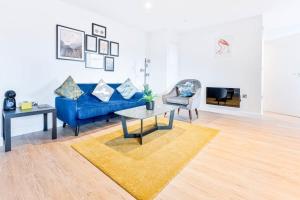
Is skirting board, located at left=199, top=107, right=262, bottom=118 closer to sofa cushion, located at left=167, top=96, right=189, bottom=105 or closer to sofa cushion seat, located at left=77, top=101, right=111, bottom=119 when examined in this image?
sofa cushion, located at left=167, top=96, right=189, bottom=105

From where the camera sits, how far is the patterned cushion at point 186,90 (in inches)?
167

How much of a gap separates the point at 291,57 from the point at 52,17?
6.00 meters

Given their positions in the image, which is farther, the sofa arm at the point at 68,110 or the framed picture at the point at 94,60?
the framed picture at the point at 94,60

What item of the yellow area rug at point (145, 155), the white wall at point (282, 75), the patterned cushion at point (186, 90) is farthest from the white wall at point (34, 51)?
the white wall at point (282, 75)

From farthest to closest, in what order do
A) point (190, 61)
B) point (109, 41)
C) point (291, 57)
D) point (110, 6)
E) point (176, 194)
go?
point (190, 61) → point (291, 57) → point (109, 41) → point (110, 6) → point (176, 194)

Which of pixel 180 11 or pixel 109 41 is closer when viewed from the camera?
pixel 180 11

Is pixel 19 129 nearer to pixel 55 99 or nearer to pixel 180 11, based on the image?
pixel 55 99

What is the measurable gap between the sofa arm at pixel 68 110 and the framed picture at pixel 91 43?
1409mm

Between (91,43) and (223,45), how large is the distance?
12.0 feet

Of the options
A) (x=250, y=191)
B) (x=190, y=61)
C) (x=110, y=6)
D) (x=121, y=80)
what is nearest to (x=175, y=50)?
(x=190, y=61)

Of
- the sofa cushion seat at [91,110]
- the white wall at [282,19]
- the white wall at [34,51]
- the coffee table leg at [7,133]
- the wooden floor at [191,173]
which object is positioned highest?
the white wall at [282,19]

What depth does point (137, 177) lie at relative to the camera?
1.62m

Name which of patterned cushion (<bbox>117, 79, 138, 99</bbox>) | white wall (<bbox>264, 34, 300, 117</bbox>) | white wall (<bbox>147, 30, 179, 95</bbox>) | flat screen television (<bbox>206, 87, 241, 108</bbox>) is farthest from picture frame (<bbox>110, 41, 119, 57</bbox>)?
white wall (<bbox>264, 34, 300, 117</bbox>)

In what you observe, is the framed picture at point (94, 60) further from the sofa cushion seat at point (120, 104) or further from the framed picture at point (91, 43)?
the sofa cushion seat at point (120, 104)
